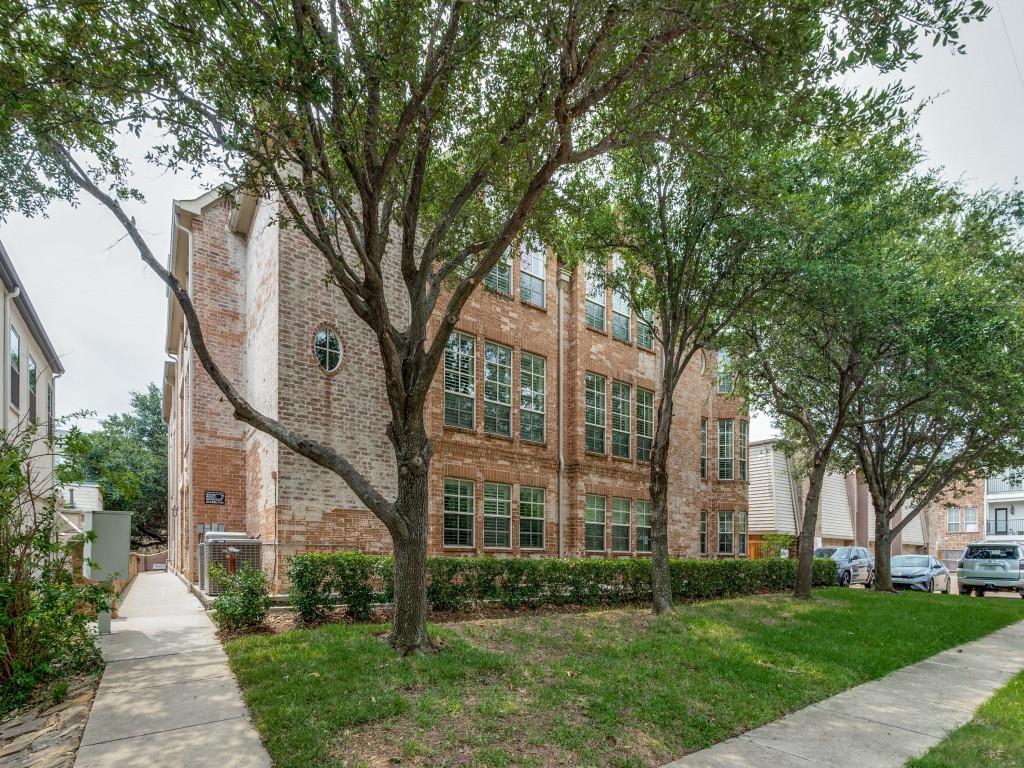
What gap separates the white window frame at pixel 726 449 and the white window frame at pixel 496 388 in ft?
31.2

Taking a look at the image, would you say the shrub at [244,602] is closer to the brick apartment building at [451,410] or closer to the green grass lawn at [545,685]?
the green grass lawn at [545,685]

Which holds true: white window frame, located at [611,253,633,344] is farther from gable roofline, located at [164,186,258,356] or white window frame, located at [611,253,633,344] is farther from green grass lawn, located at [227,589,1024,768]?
gable roofline, located at [164,186,258,356]

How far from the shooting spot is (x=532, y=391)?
52.5 ft

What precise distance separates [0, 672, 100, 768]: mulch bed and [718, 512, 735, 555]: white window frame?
18711mm

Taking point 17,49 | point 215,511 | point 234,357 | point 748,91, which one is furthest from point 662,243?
point 215,511

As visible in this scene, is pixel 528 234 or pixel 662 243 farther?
pixel 662 243

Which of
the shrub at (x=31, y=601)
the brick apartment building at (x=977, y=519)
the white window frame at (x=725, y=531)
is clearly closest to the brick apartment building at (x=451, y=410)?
the white window frame at (x=725, y=531)

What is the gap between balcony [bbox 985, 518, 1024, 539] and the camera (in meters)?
40.6

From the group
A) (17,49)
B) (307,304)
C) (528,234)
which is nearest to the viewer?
(17,49)

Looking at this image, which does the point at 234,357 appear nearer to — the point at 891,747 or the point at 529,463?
the point at 529,463

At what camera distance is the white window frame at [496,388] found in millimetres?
14852

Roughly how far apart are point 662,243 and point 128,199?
27.2ft

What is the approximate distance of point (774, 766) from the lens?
4648 mm

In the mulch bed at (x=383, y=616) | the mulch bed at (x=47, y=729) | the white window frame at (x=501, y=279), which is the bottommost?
the mulch bed at (x=383, y=616)
